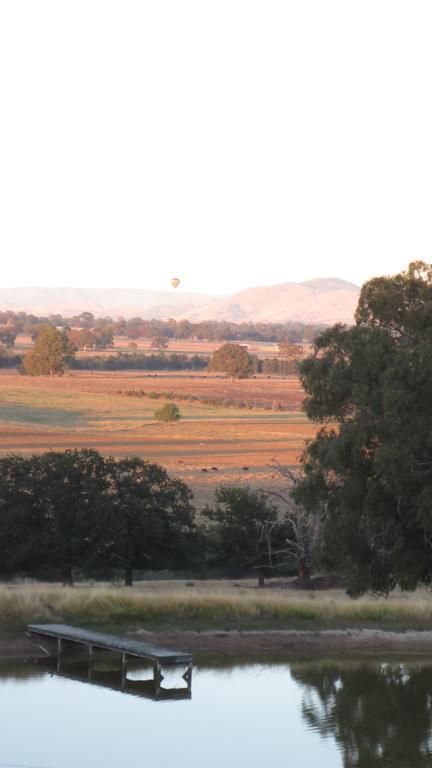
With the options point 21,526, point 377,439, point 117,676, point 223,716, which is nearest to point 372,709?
point 223,716

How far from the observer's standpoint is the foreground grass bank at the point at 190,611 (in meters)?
23.2

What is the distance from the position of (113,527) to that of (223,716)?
1391 centimetres

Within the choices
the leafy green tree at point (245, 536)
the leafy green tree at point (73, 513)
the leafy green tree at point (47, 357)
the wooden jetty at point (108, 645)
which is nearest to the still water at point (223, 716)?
the wooden jetty at point (108, 645)

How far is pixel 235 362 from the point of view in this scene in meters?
158

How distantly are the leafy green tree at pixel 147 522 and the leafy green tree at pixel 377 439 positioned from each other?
12.1 m

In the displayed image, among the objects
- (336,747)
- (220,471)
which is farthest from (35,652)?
(220,471)

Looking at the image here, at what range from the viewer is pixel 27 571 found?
33.4m

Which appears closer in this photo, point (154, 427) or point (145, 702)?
point (145, 702)

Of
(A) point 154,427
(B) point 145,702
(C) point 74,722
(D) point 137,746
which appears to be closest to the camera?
(D) point 137,746

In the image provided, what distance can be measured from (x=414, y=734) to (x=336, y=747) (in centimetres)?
150

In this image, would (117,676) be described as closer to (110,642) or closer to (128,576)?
(110,642)

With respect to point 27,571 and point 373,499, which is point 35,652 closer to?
point 373,499

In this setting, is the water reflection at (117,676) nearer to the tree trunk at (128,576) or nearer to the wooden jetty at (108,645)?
the wooden jetty at (108,645)

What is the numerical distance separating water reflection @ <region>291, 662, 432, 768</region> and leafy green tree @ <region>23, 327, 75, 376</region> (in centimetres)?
12953
